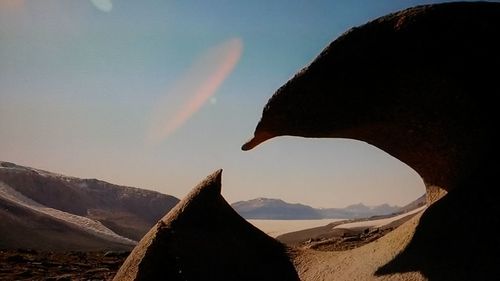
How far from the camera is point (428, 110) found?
3387mm

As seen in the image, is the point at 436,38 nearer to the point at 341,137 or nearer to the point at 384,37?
the point at 384,37

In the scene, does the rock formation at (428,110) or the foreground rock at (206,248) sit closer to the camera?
the rock formation at (428,110)

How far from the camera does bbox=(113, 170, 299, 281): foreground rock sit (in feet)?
10.2

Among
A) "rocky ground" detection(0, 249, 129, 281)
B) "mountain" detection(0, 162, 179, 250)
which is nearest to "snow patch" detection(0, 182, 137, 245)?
"mountain" detection(0, 162, 179, 250)

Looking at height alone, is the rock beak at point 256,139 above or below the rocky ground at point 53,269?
above

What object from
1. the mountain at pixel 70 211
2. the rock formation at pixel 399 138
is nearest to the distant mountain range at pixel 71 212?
the mountain at pixel 70 211

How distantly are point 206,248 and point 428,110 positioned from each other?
7.35ft

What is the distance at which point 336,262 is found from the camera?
3672 mm

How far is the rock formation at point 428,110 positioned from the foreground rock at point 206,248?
1.38ft

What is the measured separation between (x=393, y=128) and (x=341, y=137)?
19.5 inches

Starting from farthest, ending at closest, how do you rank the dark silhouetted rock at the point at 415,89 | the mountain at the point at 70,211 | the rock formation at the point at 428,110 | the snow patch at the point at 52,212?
the snow patch at the point at 52,212 < the mountain at the point at 70,211 < the dark silhouetted rock at the point at 415,89 < the rock formation at the point at 428,110

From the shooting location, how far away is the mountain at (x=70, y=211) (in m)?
22.3

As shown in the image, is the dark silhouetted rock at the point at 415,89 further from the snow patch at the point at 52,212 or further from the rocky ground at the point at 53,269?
the snow patch at the point at 52,212

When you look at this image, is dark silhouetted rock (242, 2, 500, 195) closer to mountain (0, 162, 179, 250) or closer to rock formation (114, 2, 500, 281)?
rock formation (114, 2, 500, 281)
